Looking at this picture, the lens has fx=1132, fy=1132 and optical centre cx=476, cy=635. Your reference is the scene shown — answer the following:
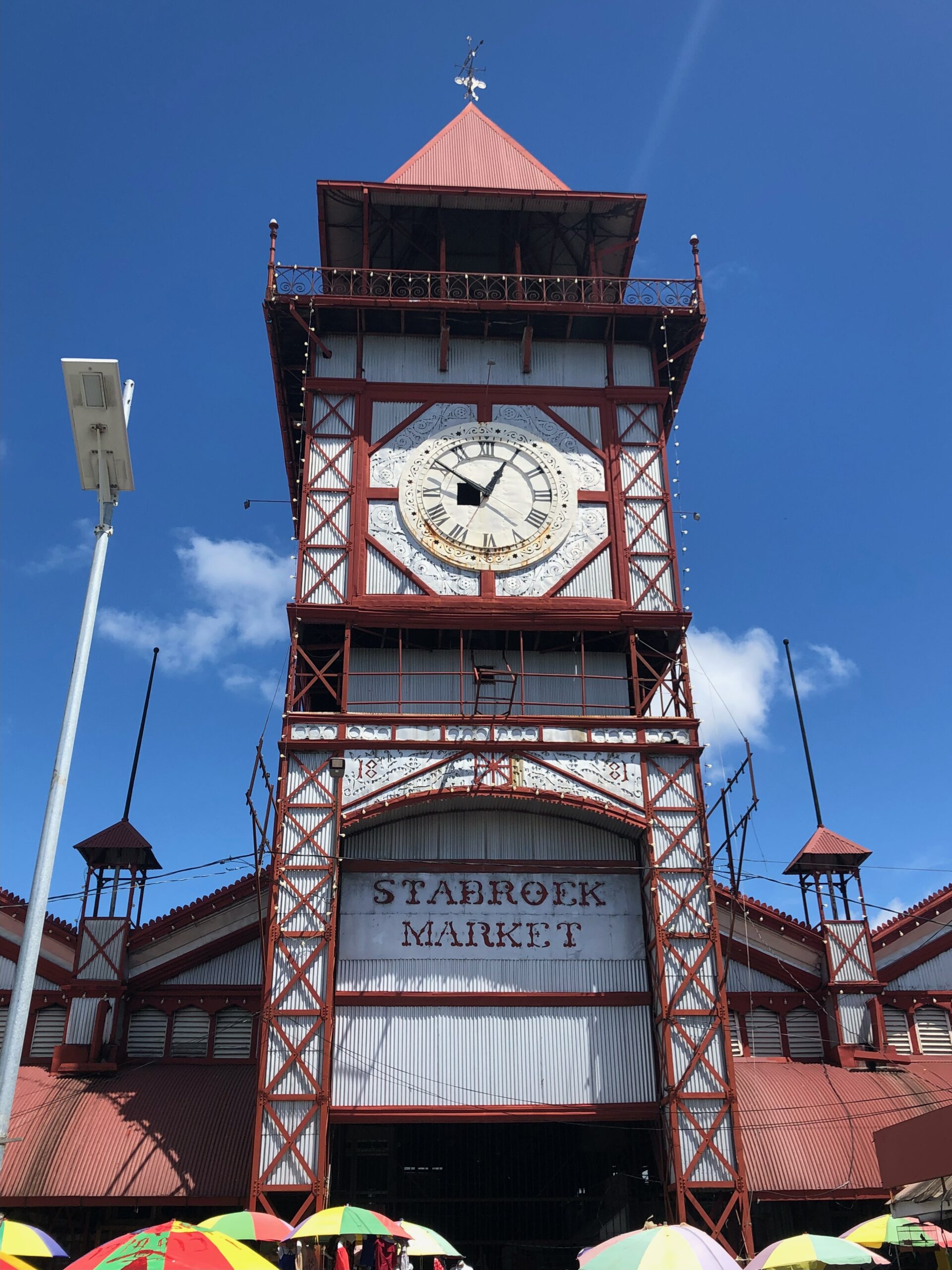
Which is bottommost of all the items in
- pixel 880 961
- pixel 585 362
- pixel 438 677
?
pixel 880 961

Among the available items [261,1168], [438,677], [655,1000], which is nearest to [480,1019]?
[655,1000]

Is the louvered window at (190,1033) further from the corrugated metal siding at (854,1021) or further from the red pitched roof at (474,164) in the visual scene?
the red pitched roof at (474,164)

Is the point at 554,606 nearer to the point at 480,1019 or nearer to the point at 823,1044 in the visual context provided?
the point at 480,1019

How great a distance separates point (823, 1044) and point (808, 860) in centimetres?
515

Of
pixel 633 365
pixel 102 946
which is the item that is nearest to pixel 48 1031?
pixel 102 946

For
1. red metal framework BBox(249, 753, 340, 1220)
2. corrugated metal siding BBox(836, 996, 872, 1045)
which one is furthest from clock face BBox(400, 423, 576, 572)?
corrugated metal siding BBox(836, 996, 872, 1045)

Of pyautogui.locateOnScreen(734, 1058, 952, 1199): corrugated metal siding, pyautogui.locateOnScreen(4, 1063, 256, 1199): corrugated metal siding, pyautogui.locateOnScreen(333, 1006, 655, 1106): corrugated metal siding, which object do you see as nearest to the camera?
pyautogui.locateOnScreen(4, 1063, 256, 1199): corrugated metal siding

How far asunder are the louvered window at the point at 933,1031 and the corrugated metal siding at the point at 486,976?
9759mm

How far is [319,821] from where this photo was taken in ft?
91.2

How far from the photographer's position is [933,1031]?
31.9m

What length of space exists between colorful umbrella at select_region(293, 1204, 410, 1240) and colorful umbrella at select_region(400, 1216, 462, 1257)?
0.46 metres

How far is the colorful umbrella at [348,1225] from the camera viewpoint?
19.6 m

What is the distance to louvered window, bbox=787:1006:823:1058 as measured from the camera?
31.0 meters

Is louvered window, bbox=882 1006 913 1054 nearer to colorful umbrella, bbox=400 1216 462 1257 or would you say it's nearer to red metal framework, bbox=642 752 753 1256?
red metal framework, bbox=642 752 753 1256
